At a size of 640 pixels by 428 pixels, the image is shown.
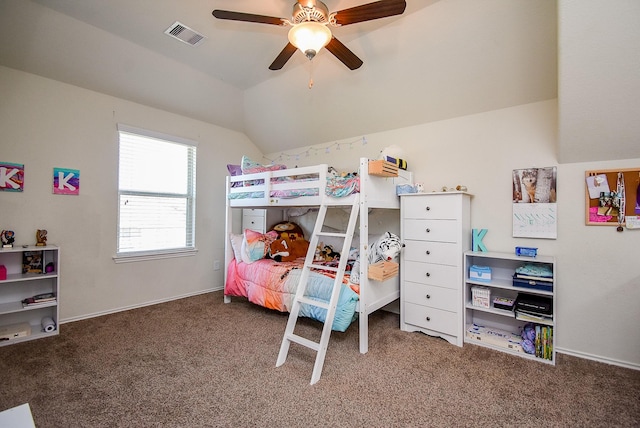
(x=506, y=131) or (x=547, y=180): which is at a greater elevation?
(x=506, y=131)

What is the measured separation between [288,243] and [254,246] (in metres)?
0.47

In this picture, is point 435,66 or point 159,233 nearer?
point 435,66

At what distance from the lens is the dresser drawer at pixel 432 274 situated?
8.50 feet

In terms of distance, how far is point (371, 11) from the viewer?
176 centimetres

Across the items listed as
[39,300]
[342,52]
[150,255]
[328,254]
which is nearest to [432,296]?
[328,254]

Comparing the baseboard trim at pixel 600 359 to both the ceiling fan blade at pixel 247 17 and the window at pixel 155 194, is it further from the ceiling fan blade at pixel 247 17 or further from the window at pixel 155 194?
the window at pixel 155 194

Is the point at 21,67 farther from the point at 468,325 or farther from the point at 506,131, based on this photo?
the point at 468,325

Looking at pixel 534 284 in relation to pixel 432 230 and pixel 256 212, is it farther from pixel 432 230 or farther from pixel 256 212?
pixel 256 212

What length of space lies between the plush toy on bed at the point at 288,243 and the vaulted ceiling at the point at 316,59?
5.04 feet

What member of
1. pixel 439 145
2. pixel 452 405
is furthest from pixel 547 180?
pixel 452 405

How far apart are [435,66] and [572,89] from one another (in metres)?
1.08

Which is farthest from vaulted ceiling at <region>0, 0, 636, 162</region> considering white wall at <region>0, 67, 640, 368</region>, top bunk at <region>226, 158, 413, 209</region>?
top bunk at <region>226, 158, 413, 209</region>

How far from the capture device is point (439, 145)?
3.11 m

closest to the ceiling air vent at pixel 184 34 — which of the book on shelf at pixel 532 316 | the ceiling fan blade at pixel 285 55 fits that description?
the ceiling fan blade at pixel 285 55
